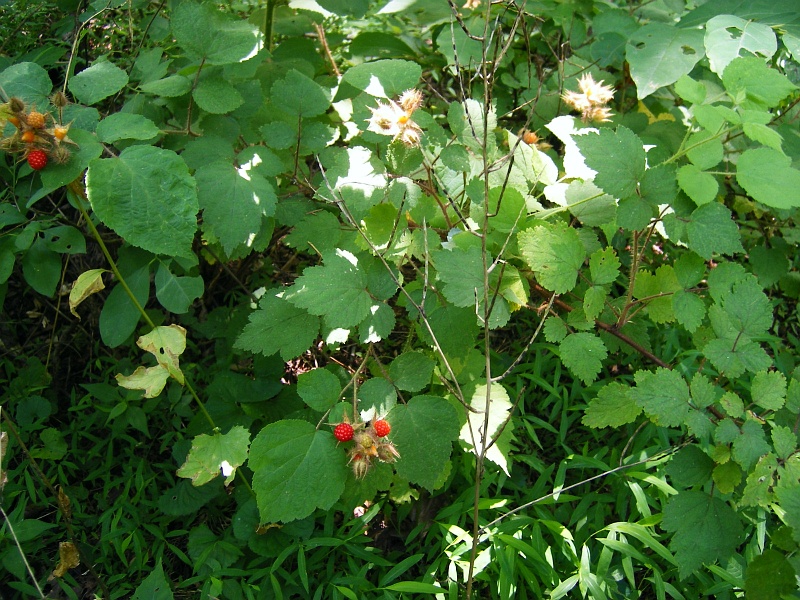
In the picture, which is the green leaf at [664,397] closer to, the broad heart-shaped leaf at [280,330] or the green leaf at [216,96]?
the broad heart-shaped leaf at [280,330]

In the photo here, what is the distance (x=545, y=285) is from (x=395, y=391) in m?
0.46

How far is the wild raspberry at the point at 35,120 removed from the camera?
1.37 meters

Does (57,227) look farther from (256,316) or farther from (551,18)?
(551,18)

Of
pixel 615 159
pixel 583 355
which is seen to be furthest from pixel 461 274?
pixel 615 159

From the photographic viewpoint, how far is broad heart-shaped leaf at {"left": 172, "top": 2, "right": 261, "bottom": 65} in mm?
1711

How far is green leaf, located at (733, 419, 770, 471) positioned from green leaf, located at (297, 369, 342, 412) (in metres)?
0.91

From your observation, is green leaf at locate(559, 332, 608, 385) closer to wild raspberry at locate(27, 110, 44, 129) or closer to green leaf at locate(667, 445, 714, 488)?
green leaf at locate(667, 445, 714, 488)

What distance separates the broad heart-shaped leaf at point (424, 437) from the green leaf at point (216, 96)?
3.13 feet

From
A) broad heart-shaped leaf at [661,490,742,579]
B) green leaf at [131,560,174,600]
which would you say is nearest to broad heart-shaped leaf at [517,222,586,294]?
broad heart-shaped leaf at [661,490,742,579]

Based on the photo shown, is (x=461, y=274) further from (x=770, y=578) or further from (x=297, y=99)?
(x=770, y=578)

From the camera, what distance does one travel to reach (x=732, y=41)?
1.73m

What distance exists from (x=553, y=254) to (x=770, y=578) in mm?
853

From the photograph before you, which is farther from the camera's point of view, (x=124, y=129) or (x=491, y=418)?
(x=491, y=418)

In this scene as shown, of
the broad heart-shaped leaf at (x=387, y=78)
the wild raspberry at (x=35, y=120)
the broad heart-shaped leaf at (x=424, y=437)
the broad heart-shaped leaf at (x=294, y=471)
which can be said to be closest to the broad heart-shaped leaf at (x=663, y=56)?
the broad heart-shaped leaf at (x=387, y=78)
